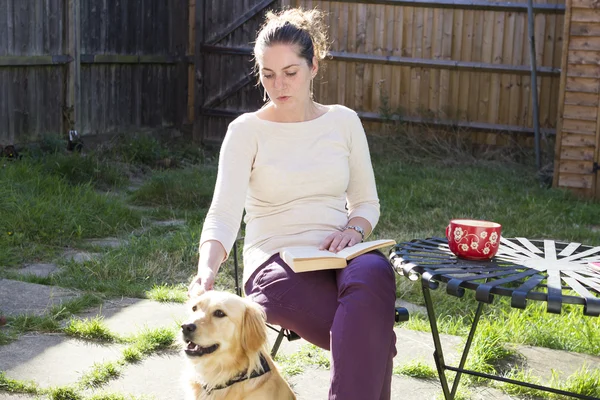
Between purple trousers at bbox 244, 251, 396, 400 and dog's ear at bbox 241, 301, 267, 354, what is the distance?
19cm

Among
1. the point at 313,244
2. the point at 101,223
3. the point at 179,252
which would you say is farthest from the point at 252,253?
the point at 101,223

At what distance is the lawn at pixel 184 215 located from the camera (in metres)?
3.56

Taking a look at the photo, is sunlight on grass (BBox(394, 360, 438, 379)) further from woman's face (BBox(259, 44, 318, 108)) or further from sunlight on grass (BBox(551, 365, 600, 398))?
woman's face (BBox(259, 44, 318, 108))

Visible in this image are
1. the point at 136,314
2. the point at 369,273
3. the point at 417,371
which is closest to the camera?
the point at 369,273

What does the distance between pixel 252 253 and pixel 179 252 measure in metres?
2.09

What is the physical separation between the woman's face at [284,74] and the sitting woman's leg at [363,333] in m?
0.66

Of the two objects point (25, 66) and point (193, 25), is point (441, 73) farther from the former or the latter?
point (25, 66)

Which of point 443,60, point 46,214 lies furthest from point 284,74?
point 443,60

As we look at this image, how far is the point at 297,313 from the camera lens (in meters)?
2.29

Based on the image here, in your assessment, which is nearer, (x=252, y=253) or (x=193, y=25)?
(x=252, y=253)

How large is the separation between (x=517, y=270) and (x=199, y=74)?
316 inches

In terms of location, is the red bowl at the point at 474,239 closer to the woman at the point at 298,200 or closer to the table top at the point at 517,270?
the table top at the point at 517,270

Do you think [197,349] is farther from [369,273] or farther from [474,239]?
[474,239]

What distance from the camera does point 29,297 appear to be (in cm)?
382
